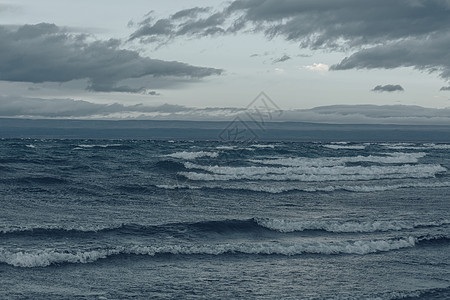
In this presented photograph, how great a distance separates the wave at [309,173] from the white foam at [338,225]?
56.4 ft

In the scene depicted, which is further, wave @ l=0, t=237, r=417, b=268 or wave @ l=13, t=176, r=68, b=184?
wave @ l=13, t=176, r=68, b=184

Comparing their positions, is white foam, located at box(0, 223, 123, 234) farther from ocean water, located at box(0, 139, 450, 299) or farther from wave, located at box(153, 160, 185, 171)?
wave, located at box(153, 160, 185, 171)

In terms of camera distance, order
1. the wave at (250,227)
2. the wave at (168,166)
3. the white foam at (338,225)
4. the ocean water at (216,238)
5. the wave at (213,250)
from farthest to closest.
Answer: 1. the wave at (168,166)
2. the white foam at (338,225)
3. the wave at (250,227)
4. the wave at (213,250)
5. the ocean water at (216,238)

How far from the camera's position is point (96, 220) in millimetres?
22328

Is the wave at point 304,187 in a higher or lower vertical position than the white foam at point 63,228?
lower

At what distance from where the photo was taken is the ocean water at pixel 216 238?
14.5 metres

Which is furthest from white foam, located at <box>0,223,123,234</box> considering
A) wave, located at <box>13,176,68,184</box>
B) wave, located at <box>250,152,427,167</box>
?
wave, located at <box>250,152,427,167</box>

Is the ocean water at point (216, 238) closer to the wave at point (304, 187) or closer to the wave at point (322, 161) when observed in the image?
the wave at point (304, 187)

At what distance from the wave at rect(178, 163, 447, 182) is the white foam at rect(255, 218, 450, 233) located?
17192 mm

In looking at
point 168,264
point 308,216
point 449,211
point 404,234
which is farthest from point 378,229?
point 168,264

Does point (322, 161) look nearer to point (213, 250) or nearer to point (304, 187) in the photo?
point (304, 187)

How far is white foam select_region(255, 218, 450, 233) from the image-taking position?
22.0 metres

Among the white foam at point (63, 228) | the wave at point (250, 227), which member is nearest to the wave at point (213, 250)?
the wave at point (250, 227)

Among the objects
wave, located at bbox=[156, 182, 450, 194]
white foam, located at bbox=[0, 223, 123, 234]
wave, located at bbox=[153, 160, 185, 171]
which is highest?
wave, located at bbox=[153, 160, 185, 171]
